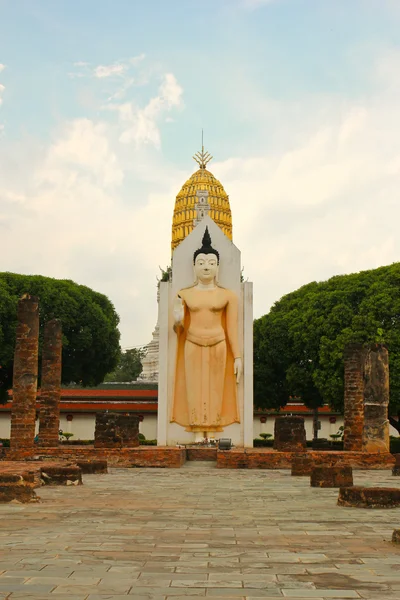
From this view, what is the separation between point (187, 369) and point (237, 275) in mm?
3459

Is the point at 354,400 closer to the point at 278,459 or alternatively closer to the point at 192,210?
the point at 278,459

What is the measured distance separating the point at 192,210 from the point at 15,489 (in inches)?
1784

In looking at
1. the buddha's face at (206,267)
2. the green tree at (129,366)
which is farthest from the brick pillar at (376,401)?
the green tree at (129,366)

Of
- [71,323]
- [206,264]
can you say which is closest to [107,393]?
[71,323]

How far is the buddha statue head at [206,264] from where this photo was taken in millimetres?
22500

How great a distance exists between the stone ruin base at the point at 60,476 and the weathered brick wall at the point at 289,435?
8650 millimetres

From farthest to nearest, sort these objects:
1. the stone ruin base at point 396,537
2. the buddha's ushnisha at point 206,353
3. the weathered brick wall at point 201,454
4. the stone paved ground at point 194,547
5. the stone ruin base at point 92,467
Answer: the buddha's ushnisha at point 206,353
the weathered brick wall at point 201,454
the stone ruin base at point 92,467
the stone ruin base at point 396,537
the stone paved ground at point 194,547

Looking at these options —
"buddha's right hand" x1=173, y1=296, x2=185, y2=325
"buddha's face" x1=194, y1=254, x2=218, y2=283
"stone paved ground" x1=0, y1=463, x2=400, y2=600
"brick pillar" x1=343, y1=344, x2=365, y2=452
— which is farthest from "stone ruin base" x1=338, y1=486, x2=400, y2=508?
"buddha's face" x1=194, y1=254, x2=218, y2=283

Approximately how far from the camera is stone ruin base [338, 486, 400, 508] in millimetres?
9227

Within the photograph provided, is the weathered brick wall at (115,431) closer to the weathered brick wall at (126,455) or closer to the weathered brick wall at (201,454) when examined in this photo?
the weathered brick wall at (126,455)

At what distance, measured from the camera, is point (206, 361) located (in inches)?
871

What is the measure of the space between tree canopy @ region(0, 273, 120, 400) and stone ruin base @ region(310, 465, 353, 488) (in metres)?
19.4

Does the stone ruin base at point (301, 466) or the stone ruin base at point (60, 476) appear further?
the stone ruin base at point (301, 466)

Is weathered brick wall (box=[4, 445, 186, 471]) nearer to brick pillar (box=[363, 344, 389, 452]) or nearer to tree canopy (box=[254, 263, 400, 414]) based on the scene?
brick pillar (box=[363, 344, 389, 452])
